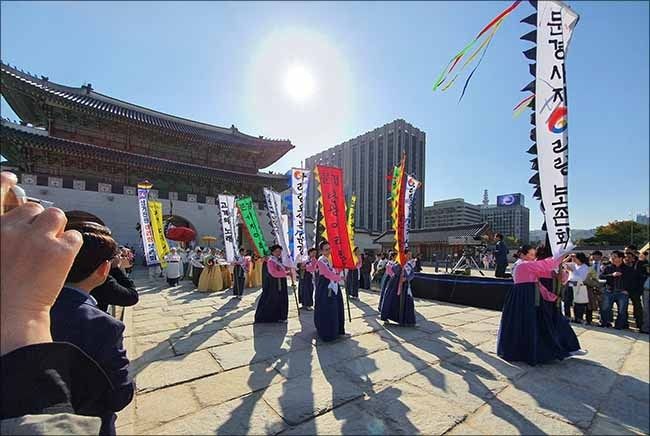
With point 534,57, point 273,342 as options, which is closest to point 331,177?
point 273,342

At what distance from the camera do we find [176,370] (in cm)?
355

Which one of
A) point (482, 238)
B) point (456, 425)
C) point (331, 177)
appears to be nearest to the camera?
point (456, 425)

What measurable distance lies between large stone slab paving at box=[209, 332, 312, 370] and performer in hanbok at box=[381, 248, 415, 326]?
1961mm

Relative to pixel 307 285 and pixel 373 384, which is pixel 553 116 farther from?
pixel 307 285

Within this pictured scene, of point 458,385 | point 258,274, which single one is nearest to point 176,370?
point 458,385

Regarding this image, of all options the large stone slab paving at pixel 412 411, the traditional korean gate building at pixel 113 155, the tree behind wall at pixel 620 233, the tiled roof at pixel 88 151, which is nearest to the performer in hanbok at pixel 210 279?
the large stone slab paving at pixel 412 411

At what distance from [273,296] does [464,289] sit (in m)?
5.31

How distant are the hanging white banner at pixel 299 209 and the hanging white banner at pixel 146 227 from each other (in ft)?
22.5

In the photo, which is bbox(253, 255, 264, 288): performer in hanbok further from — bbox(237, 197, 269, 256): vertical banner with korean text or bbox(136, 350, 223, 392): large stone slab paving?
bbox(136, 350, 223, 392): large stone slab paving

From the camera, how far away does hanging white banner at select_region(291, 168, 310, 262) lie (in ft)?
21.2

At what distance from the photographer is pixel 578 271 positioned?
6.02m

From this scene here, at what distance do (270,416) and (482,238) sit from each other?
2385 centimetres

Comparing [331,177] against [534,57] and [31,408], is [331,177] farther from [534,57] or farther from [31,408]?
[31,408]

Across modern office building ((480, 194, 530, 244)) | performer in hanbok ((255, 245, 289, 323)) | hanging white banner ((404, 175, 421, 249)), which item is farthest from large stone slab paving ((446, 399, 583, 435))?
modern office building ((480, 194, 530, 244))
